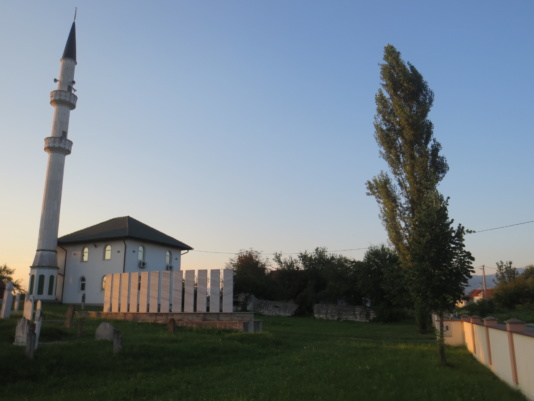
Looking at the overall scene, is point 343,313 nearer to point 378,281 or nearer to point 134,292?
point 378,281

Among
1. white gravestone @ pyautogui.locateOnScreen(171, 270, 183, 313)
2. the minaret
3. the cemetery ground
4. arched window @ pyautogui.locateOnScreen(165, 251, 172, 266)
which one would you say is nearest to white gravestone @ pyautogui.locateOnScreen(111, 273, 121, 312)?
white gravestone @ pyautogui.locateOnScreen(171, 270, 183, 313)

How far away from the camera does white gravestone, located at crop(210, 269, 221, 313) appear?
16.8 meters

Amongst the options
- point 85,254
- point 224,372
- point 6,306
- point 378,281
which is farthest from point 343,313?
point 224,372

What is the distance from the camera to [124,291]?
66.2 feet

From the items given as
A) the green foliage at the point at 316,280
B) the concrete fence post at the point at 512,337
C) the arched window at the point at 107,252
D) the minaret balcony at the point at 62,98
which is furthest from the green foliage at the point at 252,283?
the concrete fence post at the point at 512,337

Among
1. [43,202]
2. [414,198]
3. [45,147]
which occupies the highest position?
[45,147]

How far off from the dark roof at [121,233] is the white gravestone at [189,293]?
60.7 ft

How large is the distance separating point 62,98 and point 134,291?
22397 millimetres

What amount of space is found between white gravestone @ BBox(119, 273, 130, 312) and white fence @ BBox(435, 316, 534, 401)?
1454 centimetres

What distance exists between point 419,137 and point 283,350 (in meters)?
14.7

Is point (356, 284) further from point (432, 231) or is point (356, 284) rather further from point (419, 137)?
point (432, 231)

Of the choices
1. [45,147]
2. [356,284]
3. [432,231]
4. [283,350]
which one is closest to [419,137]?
[432,231]

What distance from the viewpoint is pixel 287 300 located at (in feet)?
135

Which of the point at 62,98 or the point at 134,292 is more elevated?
the point at 62,98
